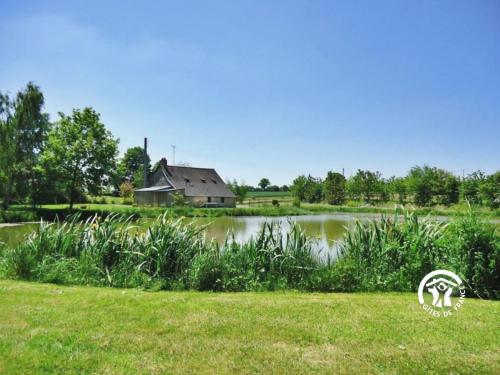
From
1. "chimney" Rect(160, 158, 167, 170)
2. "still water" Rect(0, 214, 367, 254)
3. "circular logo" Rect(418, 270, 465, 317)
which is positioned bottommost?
"still water" Rect(0, 214, 367, 254)

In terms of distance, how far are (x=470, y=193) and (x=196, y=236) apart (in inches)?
1577

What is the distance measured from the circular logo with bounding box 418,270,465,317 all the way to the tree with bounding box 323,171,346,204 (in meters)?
48.6

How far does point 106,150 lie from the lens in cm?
2903

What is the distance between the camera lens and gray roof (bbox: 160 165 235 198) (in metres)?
43.1

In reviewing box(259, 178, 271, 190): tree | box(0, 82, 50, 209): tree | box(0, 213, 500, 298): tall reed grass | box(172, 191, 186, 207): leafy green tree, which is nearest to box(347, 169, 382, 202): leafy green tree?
box(172, 191, 186, 207): leafy green tree

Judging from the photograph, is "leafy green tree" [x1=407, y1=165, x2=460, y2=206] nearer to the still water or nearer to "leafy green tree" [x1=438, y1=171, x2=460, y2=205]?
"leafy green tree" [x1=438, y1=171, x2=460, y2=205]

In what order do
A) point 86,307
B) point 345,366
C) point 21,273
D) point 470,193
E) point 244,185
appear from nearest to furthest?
point 345,366 → point 86,307 → point 21,273 → point 470,193 → point 244,185

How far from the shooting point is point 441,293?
18.0 ft

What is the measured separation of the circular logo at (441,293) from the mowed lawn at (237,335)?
0.17 m

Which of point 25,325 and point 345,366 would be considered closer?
point 345,366

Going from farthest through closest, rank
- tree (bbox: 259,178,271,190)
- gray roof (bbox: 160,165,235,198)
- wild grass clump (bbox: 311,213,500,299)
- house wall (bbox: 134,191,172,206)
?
tree (bbox: 259,178,271,190) → gray roof (bbox: 160,165,235,198) → house wall (bbox: 134,191,172,206) → wild grass clump (bbox: 311,213,500,299)

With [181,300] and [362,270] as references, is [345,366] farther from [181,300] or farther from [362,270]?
[362,270]

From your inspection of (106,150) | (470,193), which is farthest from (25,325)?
(470,193)

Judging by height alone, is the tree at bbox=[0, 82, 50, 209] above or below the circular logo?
above
